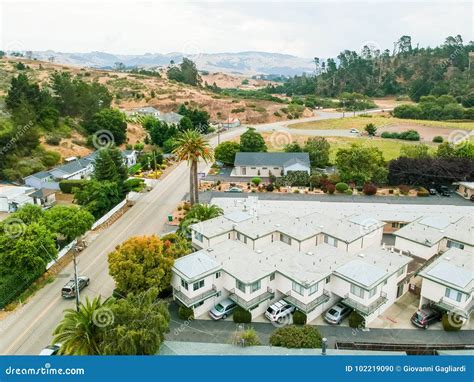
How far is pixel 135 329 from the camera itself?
19172mm

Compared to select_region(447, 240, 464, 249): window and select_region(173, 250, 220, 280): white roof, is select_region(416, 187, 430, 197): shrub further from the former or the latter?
select_region(173, 250, 220, 280): white roof

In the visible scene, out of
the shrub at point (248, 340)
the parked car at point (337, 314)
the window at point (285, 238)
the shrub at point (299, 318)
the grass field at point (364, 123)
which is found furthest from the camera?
the grass field at point (364, 123)

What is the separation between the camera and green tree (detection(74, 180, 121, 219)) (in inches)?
1599

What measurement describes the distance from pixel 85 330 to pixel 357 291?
16.7 metres

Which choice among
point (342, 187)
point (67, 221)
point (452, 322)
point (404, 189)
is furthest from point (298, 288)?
point (404, 189)

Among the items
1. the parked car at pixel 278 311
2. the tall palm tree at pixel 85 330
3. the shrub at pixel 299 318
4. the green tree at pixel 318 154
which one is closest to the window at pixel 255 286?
the parked car at pixel 278 311

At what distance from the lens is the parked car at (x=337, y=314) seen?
83.2ft

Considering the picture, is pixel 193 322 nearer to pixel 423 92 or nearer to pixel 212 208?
pixel 212 208

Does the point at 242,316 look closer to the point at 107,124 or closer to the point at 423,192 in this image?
the point at 423,192

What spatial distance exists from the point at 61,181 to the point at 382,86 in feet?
465

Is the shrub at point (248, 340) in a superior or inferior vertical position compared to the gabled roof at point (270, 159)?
inferior

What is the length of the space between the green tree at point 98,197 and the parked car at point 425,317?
103 feet

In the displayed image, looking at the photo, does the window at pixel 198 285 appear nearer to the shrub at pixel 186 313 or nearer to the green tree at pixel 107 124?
the shrub at pixel 186 313

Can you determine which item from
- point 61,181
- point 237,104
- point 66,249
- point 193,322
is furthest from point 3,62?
point 193,322
